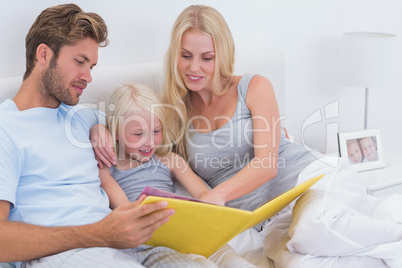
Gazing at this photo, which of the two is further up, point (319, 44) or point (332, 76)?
point (319, 44)

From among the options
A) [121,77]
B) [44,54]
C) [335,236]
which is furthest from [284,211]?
[44,54]

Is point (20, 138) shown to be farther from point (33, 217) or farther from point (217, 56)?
point (217, 56)

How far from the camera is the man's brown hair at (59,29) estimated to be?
1501 millimetres

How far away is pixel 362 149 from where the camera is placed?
2578 millimetres

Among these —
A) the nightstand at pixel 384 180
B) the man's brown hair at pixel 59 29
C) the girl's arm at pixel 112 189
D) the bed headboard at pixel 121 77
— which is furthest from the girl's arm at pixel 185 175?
the nightstand at pixel 384 180

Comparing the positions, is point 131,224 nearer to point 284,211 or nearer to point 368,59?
point 284,211

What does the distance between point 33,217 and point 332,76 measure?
198cm

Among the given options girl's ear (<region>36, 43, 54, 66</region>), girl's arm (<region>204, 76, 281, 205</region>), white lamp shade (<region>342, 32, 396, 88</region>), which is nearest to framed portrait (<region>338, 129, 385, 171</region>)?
white lamp shade (<region>342, 32, 396, 88</region>)

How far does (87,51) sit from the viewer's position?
1.55 metres

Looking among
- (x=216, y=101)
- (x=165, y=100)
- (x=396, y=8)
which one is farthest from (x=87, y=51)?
(x=396, y=8)

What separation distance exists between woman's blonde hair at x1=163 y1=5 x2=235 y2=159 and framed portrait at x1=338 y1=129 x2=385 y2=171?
90 centimetres

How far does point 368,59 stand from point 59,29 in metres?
1.65

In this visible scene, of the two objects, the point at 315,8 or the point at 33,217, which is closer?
the point at 33,217

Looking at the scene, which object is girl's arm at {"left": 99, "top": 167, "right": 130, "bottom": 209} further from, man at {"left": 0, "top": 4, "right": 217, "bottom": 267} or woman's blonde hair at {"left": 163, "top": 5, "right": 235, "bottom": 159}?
woman's blonde hair at {"left": 163, "top": 5, "right": 235, "bottom": 159}
